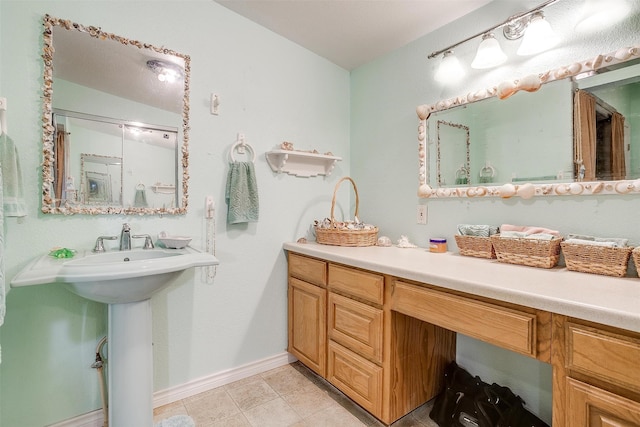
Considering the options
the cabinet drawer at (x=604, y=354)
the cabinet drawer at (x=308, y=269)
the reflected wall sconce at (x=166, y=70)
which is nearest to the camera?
the cabinet drawer at (x=604, y=354)

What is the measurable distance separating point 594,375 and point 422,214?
4.02 ft

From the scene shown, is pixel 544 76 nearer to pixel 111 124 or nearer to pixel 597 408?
pixel 597 408

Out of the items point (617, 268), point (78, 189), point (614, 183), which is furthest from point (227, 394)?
point (614, 183)

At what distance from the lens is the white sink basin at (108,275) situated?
1.07m

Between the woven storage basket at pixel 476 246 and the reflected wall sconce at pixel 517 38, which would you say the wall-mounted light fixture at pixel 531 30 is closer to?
the reflected wall sconce at pixel 517 38

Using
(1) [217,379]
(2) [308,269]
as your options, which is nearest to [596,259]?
(2) [308,269]

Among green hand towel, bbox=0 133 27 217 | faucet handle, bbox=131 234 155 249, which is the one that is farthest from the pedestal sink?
green hand towel, bbox=0 133 27 217

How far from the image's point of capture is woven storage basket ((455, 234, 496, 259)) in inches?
59.7

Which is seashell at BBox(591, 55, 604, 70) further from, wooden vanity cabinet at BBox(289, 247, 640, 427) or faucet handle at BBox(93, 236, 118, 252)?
faucet handle at BBox(93, 236, 118, 252)

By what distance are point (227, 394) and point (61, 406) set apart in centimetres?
79

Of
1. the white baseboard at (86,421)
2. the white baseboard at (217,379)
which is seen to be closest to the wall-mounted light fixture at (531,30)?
the white baseboard at (217,379)

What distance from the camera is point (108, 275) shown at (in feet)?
3.57

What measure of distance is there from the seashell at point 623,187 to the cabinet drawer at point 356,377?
1.27 meters

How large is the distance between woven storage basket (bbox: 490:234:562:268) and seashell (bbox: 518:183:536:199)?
0.77ft
